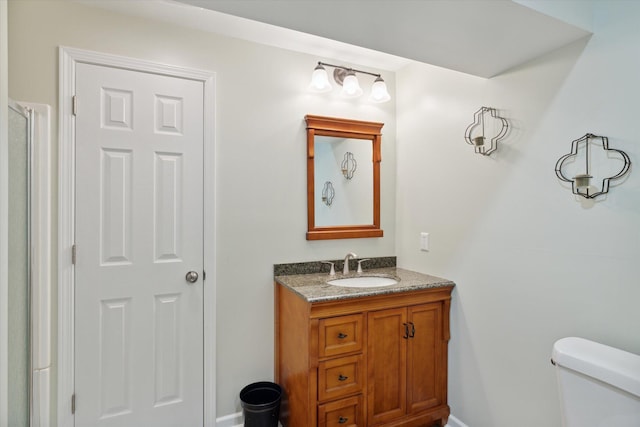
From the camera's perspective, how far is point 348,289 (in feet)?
6.07

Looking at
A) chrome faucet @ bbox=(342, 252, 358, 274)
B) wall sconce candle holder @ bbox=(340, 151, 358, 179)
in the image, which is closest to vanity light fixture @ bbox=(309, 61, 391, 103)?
wall sconce candle holder @ bbox=(340, 151, 358, 179)

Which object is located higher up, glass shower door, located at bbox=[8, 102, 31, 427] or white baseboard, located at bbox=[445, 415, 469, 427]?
glass shower door, located at bbox=[8, 102, 31, 427]

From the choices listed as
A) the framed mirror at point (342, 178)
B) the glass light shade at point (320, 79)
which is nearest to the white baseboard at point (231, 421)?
the framed mirror at point (342, 178)

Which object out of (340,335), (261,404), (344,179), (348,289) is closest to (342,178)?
(344,179)

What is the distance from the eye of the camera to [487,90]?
186 cm

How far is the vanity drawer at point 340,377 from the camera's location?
1725mm

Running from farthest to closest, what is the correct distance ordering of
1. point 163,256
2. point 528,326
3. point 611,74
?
Answer: point 163,256, point 528,326, point 611,74

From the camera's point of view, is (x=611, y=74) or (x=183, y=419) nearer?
(x=611, y=74)

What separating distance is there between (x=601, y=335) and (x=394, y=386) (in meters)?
1.01

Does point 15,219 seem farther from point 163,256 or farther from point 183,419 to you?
point 183,419

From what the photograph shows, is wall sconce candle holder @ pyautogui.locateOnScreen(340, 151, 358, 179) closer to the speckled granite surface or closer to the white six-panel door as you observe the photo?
the speckled granite surface

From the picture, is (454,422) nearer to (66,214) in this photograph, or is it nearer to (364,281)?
(364,281)

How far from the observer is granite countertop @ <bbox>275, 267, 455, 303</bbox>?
1.75 metres

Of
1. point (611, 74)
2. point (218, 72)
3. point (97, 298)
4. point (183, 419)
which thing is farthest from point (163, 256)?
point (611, 74)
